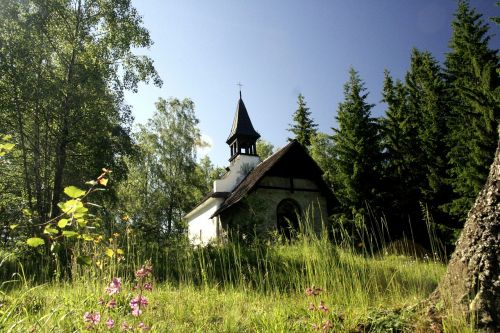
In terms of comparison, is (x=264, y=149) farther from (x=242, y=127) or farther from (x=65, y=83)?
(x=65, y=83)

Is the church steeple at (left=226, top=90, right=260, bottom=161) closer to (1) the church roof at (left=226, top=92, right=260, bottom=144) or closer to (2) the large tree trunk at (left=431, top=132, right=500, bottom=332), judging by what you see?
(1) the church roof at (left=226, top=92, right=260, bottom=144)

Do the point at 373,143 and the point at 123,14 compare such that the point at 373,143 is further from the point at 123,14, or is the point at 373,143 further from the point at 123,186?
the point at 123,186

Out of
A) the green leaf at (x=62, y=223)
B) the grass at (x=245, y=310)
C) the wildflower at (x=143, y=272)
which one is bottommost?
the grass at (x=245, y=310)

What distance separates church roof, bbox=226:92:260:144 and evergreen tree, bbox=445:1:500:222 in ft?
35.8

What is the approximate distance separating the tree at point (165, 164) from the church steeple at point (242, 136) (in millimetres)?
5622

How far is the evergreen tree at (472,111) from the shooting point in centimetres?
1139

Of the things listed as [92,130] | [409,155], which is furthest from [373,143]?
[92,130]

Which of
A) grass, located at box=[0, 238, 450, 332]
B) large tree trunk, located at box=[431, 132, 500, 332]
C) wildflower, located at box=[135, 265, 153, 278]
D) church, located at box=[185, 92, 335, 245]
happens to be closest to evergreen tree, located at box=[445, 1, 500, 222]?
church, located at box=[185, 92, 335, 245]

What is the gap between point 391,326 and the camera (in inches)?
105

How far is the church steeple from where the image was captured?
21.4m

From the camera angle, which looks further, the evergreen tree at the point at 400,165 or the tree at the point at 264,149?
the tree at the point at 264,149

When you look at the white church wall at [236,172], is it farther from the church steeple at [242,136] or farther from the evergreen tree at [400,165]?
the evergreen tree at [400,165]

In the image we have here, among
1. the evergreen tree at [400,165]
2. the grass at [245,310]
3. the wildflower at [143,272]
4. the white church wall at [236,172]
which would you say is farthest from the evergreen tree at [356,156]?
the wildflower at [143,272]

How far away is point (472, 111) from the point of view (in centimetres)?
1255
